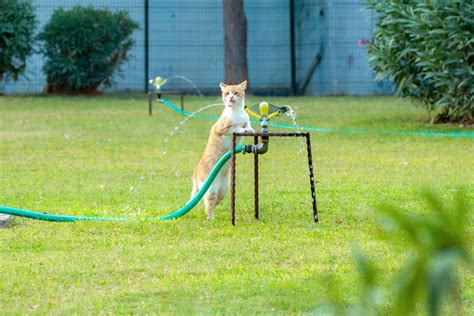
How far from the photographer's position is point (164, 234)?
6707 millimetres

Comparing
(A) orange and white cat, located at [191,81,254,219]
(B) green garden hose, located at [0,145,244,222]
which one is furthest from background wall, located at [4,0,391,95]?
(B) green garden hose, located at [0,145,244,222]

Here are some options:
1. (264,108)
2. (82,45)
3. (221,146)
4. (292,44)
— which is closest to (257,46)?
(292,44)

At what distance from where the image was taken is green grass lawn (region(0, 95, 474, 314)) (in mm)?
4734

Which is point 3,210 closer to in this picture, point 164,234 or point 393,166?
point 164,234

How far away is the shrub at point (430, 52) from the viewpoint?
48.9 ft

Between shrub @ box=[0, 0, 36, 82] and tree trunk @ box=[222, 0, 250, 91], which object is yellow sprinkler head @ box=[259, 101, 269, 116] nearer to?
shrub @ box=[0, 0, 36, 82]

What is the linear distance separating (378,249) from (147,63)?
70.7 feet

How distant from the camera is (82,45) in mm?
26062

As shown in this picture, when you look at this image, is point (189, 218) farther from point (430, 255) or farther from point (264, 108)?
point (430, 255)

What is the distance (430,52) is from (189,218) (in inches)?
343

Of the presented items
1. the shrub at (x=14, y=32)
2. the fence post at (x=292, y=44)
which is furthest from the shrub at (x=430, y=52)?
the shrub at (x=14, y=32)

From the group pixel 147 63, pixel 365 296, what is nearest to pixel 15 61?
pixel 147 63

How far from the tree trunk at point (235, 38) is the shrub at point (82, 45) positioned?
97.1 inches

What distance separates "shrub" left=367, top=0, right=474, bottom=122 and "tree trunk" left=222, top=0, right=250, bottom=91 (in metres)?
9.30
